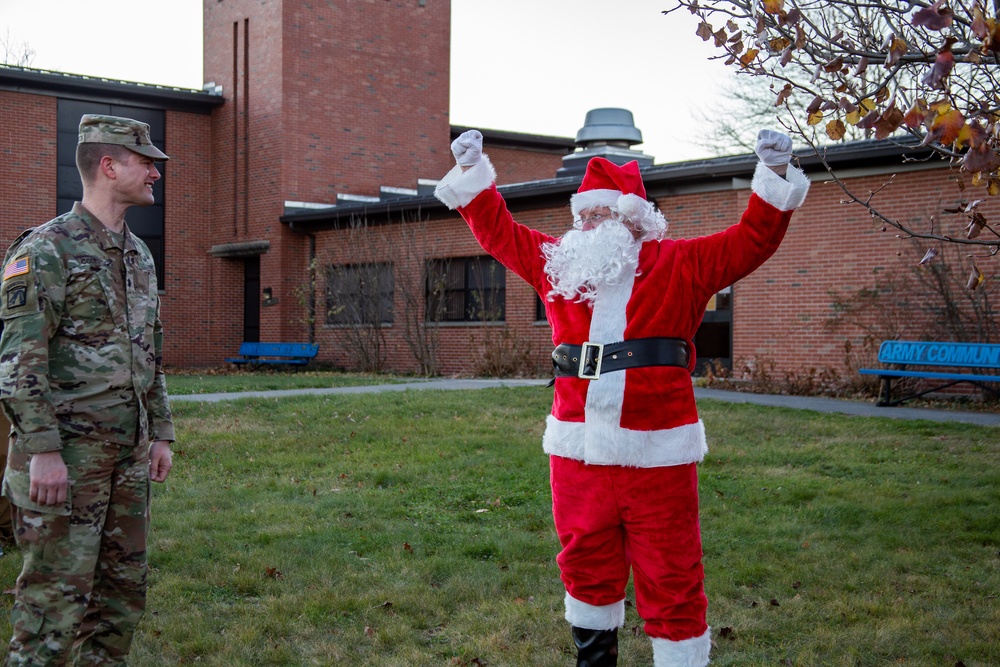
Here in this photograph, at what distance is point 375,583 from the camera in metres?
5.39

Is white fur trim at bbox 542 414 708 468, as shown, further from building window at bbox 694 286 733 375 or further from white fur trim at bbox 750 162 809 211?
building window at bbox 694 286 733 375

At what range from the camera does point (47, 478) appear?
3.16m

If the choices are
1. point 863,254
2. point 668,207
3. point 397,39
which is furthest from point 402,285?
point 863,254

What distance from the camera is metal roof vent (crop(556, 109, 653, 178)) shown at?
20.5 metres

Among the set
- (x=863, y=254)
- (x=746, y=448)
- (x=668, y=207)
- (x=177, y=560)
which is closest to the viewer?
(x=177, y=560)

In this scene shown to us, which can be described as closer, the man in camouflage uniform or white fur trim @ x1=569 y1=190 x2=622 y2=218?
the man in camouflage uniform

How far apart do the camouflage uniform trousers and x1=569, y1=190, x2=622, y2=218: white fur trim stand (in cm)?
189

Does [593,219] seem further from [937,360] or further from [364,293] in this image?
[364,293]

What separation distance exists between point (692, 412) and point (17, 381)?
2349 mm

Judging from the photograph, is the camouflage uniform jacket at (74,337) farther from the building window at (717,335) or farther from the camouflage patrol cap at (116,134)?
the building window at (717,335)

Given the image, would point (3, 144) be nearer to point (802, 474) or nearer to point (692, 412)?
point (802, 474)

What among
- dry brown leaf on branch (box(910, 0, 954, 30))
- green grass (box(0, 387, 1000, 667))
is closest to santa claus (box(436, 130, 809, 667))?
dry brown leaf on branch (box(910, 0, 954, 30))

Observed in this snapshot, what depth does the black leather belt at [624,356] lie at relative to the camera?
3502 millimetres

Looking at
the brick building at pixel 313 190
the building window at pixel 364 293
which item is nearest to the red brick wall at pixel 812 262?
the brick building at pixel 313 190
